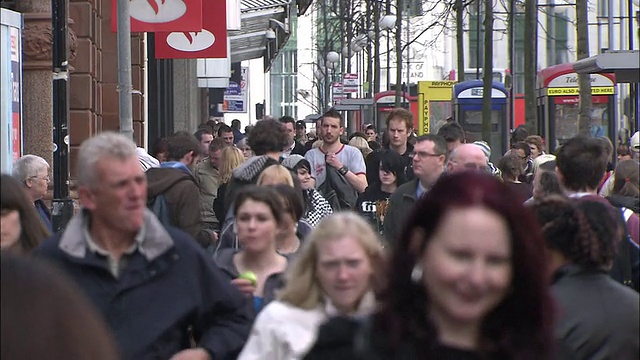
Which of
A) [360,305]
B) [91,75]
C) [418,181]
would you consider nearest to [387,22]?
[91,75]

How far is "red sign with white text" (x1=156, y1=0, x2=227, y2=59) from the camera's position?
64.1 feet

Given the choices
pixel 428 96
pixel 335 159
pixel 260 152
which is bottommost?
pixel 335 159

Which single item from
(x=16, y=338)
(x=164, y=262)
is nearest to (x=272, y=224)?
(x=164, y=262)

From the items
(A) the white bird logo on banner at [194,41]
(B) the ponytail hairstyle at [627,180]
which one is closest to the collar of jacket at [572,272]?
(B) the ponytail hairstyle at [627,180]

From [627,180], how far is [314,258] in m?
4.82

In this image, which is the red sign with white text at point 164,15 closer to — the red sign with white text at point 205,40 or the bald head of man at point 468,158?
the bald head of man at point 468,158

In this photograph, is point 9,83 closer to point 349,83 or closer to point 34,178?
point 34,178

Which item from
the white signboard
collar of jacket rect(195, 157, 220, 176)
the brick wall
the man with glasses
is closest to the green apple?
the man with glasses

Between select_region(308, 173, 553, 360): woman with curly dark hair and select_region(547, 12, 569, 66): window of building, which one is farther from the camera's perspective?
select_region(547, 12, 569, 66): window of building

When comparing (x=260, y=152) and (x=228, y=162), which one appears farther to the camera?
(x=228, y=162)

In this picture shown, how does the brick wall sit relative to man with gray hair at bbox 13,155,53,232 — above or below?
above

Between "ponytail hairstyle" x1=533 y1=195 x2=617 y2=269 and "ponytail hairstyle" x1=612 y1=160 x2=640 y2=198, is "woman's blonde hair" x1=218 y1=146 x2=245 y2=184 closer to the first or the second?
"ponytail hairstyle" x1=612 y1=160 x2=640 y2=198

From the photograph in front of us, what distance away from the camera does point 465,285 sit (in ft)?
8.85

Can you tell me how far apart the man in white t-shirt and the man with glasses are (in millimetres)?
2904
